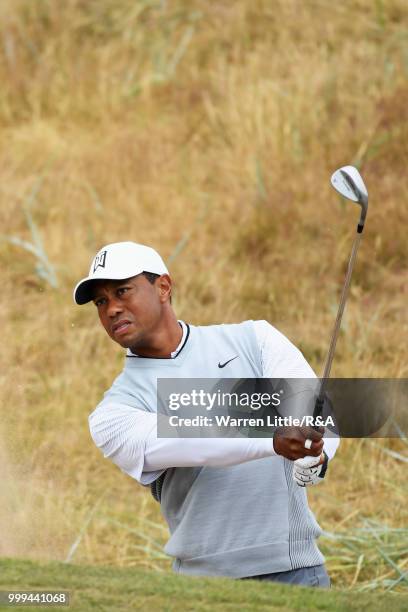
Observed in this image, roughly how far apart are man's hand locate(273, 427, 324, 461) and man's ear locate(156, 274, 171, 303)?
0.60 metres

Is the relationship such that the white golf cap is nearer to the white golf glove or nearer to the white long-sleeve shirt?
the white long-sleeve shirt

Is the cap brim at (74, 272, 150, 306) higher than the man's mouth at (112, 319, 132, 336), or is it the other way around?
the cap brim at (74, 272, 150, 306)

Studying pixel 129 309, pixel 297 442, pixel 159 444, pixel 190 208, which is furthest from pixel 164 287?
pixel 190 208

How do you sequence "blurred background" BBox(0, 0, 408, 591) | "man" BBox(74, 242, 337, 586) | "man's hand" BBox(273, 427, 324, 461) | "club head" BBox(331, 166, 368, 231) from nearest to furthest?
"man's hand" BBox(273, 427, 324, 461) < "man" BBox(74, 242, 337, 586) < "club head" BBox(331, 166, 368, 231) < "blurred background" BBox(0, 0, 408, 591)

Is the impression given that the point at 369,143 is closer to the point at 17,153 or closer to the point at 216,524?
the point at 17,153

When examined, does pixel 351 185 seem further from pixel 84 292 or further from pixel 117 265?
pixel 84 292

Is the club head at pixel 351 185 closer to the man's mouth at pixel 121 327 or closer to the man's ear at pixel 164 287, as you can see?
the man's ear at pixel 164 287

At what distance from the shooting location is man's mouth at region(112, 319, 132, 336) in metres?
3.38

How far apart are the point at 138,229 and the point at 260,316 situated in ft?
4.77

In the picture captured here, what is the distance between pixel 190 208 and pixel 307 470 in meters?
6.06

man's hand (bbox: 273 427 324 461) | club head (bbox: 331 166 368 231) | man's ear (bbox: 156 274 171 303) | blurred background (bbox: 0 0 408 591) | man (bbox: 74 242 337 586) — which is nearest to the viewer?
man's hand (bbox: 273 427 324 461)

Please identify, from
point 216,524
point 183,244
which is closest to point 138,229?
point 183,244

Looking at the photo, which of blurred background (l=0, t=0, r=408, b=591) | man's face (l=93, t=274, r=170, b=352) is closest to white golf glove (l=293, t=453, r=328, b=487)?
man's face (l=93, t=274, r=170, b=352)

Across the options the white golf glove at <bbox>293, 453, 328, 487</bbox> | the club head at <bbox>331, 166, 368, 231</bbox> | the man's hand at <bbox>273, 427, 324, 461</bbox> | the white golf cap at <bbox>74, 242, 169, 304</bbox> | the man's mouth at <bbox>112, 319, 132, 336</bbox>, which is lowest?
the white golf glove at <bbox>293, 453, 328, 487</bbox>
